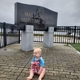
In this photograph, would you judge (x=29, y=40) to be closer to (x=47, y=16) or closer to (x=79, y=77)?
(x=47, y=16)

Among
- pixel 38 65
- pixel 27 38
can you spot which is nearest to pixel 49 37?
pixel 27 38

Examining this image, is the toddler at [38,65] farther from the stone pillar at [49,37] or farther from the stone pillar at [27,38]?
the stone pillar at [49,37]

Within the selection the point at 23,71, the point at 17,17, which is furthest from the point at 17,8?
the point at 23,71

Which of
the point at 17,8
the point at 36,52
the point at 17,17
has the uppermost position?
the point at 17,8

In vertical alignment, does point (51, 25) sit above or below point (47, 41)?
above

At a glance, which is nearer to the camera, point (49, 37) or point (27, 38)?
point (27, 38)

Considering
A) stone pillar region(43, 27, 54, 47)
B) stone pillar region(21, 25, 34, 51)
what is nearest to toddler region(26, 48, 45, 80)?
stone pillar region(21, 25, 34, 51)

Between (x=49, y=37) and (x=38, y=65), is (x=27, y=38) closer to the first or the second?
(x=49, y=37)

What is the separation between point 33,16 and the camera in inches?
279

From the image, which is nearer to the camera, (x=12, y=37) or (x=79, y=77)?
(x=79, y=77)

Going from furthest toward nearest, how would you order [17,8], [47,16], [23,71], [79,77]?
[47,16]
[17,8]
[23,71]
[79,77]

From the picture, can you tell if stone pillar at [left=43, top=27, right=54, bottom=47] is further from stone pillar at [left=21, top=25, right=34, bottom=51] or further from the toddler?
the toddler

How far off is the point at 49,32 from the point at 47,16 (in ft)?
3.77

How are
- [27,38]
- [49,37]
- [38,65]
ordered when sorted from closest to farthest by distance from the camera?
[38,65]
[27,38]
[49,37]
